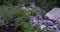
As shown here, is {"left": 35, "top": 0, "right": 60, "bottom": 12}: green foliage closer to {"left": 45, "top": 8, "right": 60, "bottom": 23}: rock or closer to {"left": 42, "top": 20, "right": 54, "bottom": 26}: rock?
{"left": 45, "top": 8, "right": 60, "bottom": 23}: rock

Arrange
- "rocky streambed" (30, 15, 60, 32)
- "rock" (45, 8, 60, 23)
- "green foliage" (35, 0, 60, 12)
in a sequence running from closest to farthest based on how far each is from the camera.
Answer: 1. "rocky streambed" (30, 15, 60, 32)
2. "rock" (45, 8, 60, 23)
3. "green foliage" (35, 0, 60, 12)

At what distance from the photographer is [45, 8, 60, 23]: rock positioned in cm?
494

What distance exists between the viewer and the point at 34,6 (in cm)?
568

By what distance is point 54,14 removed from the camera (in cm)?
512

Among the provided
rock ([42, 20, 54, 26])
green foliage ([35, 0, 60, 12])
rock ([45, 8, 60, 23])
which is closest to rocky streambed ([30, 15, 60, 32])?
rock ([42, 20, 54, 26])

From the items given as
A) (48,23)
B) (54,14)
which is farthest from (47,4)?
(48,23)

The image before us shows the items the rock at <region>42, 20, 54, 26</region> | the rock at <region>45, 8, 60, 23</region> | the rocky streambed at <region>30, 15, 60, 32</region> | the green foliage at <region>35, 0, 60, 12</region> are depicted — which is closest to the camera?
the rocky streambed at <region>30, 15, 60, 32</region>

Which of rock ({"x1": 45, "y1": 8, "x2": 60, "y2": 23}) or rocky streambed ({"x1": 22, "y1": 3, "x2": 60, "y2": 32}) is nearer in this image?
rocky streambed ({"x1": 22, "y1": 3, "x2": 60, "y2": 32})

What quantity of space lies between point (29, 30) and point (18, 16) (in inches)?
22.8

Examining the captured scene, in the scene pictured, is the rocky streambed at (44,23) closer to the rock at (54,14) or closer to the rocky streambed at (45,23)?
the rocky streambed at (45,23)

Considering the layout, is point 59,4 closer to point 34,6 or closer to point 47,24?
point 34,6

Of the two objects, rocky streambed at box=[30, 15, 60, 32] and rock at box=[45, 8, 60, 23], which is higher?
rock at box=[45, 8, 60, 23]

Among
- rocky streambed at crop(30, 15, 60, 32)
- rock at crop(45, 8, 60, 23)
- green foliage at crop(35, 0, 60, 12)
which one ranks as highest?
green foliage at crop(35, 0, 60, 12)

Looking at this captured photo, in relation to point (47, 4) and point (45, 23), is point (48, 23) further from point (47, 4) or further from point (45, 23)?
point (47, 4)
